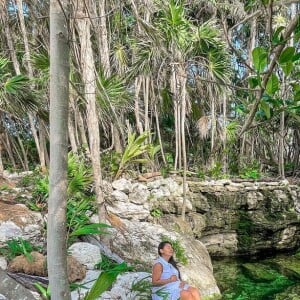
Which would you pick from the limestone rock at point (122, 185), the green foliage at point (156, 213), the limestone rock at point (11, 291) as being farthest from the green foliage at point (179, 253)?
the limestone rock at point (11, 291)

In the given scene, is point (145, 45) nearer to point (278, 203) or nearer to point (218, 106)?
point (278, 203)

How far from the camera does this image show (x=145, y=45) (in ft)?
27.2

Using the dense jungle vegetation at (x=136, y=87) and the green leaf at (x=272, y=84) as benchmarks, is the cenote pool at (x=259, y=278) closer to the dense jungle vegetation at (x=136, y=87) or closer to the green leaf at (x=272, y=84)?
the dense jungle vegetation at (x=136, y=87)

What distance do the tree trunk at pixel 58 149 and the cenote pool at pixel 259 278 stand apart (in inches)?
190

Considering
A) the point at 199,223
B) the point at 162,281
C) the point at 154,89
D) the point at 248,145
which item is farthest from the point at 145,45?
the point at 248,145

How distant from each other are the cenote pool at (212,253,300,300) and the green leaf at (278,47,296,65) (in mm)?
5451

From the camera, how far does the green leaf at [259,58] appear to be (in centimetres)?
128

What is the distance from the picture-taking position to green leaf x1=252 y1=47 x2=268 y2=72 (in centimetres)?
128

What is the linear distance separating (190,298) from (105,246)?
60.3 inches

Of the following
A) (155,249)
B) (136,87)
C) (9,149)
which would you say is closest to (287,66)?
(155,249)

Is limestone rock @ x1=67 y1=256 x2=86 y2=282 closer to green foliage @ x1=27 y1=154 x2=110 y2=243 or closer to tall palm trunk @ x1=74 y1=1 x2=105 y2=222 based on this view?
green foliage @ x1=27 y1=154 x2=110 y2=243

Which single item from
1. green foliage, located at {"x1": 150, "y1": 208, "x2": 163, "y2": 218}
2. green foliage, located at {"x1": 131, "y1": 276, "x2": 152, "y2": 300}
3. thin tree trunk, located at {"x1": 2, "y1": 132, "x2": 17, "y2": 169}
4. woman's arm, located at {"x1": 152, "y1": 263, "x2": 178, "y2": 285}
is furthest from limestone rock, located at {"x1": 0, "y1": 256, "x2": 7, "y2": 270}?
thin tree trunk, located at {"x1": 2, "y1": 132, "x2": 17, "y2": 169}

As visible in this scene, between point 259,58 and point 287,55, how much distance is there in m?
0.09

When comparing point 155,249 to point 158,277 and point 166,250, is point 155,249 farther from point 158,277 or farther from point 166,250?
point 158,277
